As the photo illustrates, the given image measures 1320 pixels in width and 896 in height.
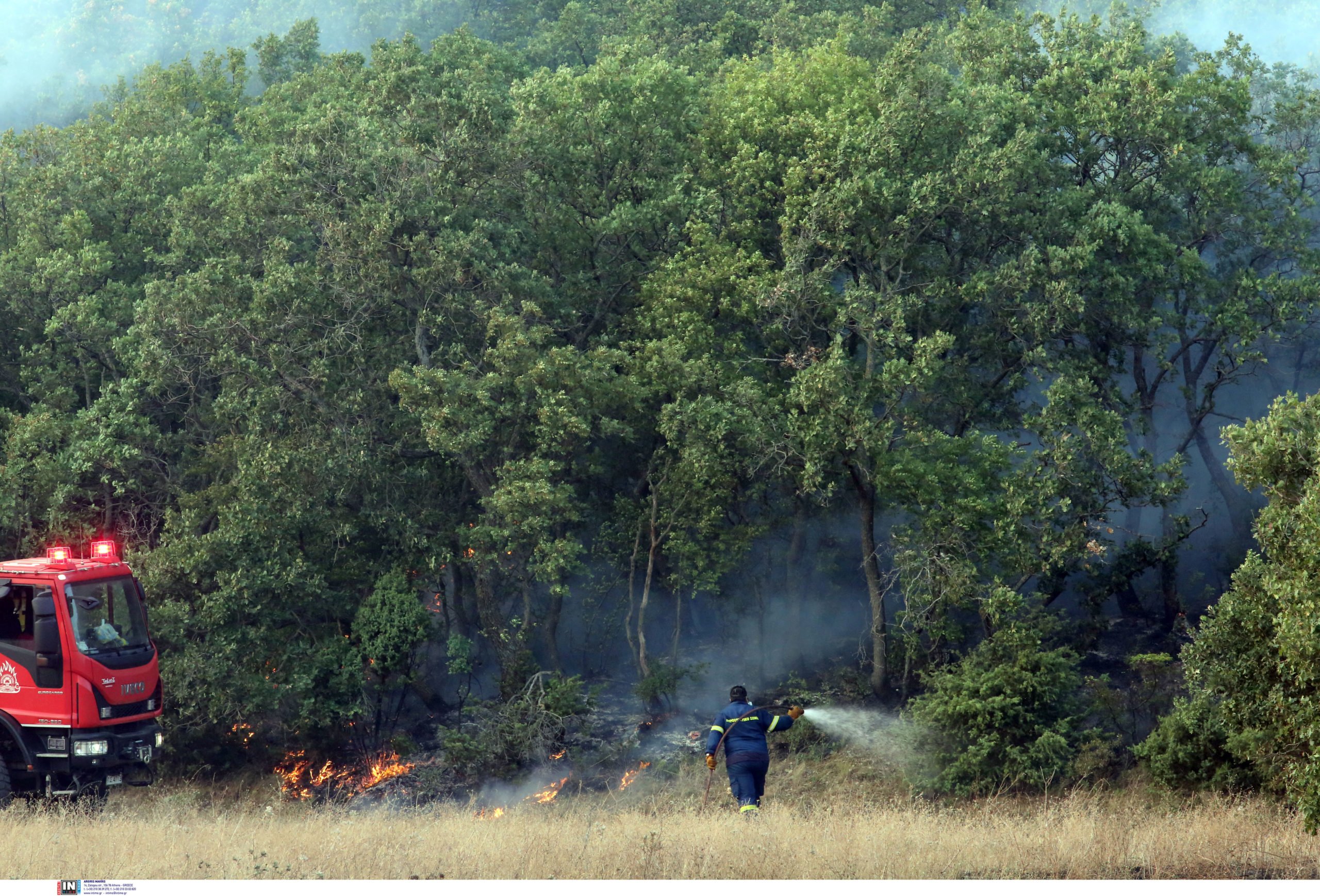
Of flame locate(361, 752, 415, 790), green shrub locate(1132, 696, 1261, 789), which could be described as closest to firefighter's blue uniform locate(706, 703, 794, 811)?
green shrub locate(1132, 696, 1261, 789)

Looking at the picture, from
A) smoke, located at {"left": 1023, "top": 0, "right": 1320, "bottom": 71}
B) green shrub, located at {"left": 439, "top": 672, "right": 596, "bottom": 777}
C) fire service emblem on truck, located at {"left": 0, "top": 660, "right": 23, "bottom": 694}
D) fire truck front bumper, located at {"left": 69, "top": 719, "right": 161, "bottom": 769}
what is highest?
smoke, located at {"left": 1023, "top": 0, "right": 1320, "bottom": 71}

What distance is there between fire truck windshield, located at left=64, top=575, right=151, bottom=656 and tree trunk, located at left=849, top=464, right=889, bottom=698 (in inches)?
460

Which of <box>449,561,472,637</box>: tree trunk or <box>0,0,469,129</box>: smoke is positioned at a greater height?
<box>0,0,469,129</box>: smoke

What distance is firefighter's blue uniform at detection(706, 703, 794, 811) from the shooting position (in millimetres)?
14281

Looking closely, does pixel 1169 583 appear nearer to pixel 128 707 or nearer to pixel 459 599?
pixel 459 599

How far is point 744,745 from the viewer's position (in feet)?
47.0

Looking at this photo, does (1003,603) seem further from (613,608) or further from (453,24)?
(453,24)

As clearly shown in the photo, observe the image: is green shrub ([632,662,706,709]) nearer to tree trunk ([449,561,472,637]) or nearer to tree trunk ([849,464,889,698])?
tree trunk ([849,464,889,698])

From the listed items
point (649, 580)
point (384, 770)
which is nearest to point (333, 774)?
point (384, 770)

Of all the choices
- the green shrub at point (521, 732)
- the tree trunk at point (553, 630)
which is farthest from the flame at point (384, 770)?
the tree trunk at point (553, 630)

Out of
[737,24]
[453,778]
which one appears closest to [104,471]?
[453,778]

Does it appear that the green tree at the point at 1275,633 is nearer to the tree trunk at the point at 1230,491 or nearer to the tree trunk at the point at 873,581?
the tree trunk at the point at 873,581

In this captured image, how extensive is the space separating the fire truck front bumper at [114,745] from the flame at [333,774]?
219 inches

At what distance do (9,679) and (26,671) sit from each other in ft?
0.96
